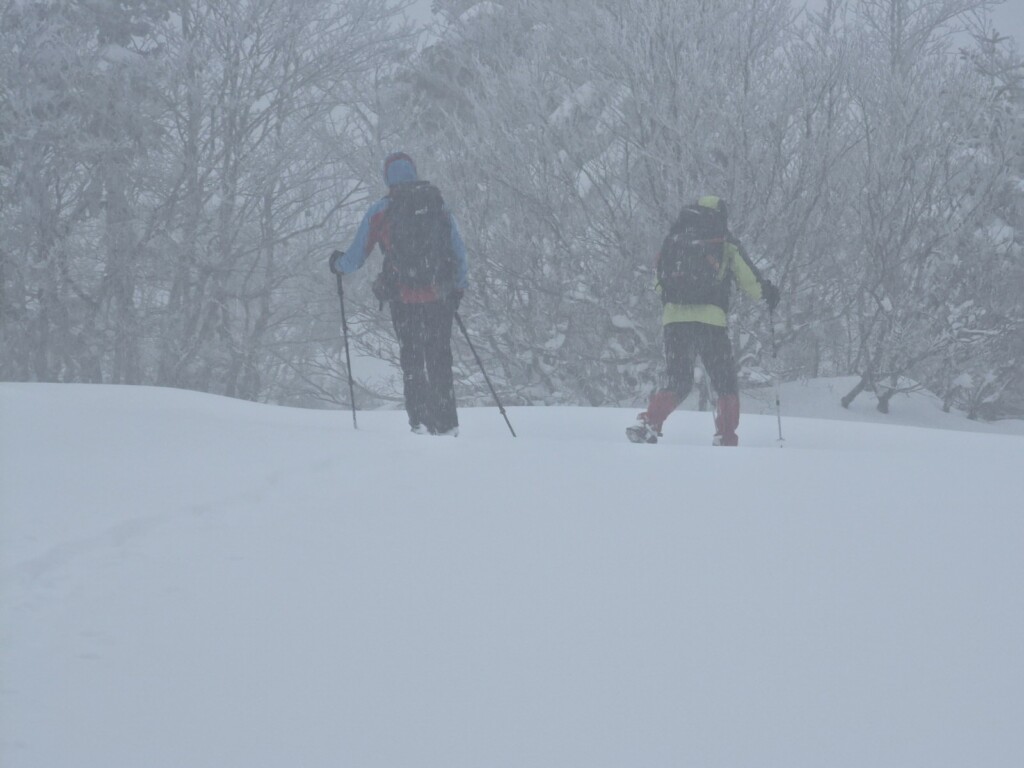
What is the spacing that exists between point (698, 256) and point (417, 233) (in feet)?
5.46

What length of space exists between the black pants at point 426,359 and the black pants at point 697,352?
1.35 m

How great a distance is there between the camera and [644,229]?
13.8m

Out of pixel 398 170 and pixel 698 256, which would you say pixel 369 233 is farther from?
pixel 698 256

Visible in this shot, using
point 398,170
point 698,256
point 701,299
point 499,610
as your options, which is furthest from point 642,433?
point 499,610

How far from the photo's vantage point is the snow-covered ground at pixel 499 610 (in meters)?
2.22

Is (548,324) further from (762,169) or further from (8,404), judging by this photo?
(8,404)

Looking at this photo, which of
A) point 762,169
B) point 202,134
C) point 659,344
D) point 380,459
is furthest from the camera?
point 202,134

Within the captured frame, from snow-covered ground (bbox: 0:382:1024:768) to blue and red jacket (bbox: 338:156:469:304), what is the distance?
4.63 feet

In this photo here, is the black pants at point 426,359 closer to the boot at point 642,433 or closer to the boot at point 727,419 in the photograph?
the boot at point 642,433

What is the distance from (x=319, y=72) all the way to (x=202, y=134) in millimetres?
2307

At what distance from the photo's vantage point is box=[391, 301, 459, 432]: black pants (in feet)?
20.4

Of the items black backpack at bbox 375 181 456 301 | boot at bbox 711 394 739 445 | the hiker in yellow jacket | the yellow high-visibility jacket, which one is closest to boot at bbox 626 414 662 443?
the hiker in yellow jacket

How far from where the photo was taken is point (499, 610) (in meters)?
2.93

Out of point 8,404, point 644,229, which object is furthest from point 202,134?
point 8,404
